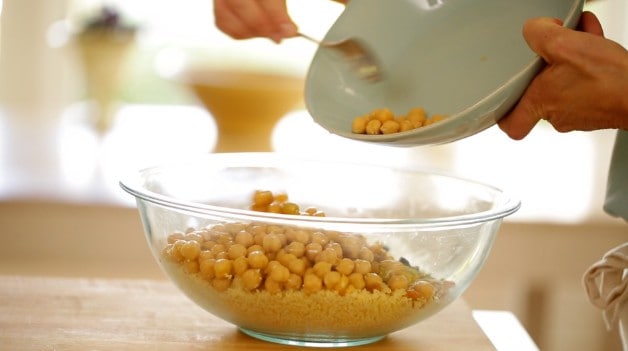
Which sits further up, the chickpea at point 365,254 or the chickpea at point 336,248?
the chickpea at point 336,248

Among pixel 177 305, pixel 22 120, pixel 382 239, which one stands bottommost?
pixel 22 120

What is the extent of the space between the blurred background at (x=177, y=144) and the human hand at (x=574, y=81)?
614mm

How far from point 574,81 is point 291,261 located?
1.07ft

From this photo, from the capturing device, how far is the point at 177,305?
3.54ft

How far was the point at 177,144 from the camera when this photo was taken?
2.46 meters

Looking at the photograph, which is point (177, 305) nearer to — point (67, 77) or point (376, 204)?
point (376, 204)

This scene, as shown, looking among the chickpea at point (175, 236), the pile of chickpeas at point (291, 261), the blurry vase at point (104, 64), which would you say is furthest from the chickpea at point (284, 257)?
the blurry vase at point (104, 64)

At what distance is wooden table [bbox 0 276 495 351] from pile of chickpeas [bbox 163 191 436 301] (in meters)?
0.07

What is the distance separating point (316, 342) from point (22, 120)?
6.59 ft

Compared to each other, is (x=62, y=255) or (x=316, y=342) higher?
(x=316, y=342)

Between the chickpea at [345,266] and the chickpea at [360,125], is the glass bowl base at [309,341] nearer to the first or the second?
the chickpea at [345,266]

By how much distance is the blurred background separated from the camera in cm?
203

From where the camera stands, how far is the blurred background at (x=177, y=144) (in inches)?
79.8

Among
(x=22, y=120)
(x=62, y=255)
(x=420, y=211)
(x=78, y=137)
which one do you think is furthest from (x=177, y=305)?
(x=22, y=120)
